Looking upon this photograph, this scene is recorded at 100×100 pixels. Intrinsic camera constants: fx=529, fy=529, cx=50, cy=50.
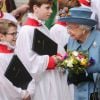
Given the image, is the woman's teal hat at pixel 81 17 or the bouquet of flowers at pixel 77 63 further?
the woman's teal hat at pixel 81 17

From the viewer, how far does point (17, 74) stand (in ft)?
20.9

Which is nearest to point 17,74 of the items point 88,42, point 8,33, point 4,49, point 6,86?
point 6,86

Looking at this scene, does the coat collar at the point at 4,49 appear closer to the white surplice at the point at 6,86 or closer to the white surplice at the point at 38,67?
the white surplice at the point at 6,86

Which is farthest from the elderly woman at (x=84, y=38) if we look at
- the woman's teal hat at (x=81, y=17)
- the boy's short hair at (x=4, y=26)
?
the boy's short hair at (x=4, y=26)

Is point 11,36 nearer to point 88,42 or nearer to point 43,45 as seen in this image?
point 43,45

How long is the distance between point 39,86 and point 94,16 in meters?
1.17

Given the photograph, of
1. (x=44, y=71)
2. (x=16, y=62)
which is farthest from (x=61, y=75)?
(x=16, y=62)

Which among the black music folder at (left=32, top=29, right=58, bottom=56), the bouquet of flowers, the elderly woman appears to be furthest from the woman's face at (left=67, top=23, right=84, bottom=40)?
the black music folder at (left=32, top=29, right=58, bottom=56)

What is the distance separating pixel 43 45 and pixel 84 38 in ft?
2.78

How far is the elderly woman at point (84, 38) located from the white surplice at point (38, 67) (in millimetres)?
663

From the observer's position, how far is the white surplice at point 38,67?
6.53 metres

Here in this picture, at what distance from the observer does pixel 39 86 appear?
6773mm

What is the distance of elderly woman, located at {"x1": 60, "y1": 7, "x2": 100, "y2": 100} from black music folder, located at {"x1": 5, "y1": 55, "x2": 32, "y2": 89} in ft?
2.20

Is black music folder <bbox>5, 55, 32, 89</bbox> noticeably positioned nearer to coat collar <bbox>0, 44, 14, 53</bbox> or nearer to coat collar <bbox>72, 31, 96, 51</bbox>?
coat collar <bbox>0, 44, 14, 53</bbox>
